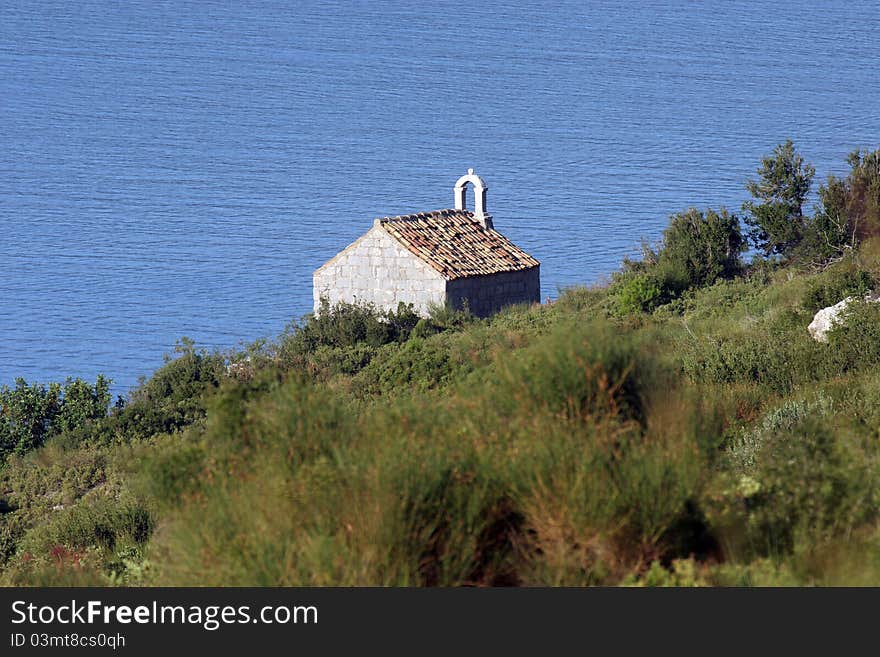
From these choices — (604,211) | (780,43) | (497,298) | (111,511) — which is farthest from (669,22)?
(111,511)

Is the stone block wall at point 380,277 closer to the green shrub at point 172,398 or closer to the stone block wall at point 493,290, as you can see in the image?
the stone block wall at point 493,290

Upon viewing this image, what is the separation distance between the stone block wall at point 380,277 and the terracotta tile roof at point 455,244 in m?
0.26

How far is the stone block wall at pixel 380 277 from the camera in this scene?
32.9 meters

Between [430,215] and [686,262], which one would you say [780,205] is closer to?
[686,262]

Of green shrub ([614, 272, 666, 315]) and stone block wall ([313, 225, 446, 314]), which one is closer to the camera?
green shrub ([614, 272, 666, 315])

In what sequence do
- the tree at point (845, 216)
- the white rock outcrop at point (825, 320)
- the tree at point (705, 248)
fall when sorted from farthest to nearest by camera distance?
the tree at point (705, 248) → the tree at point (845, 216) → the white rock outcrop at point (825, 320)

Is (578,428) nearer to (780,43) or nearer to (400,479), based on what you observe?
(400,479)

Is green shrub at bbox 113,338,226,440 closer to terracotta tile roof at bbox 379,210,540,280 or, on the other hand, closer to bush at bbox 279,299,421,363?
bush at bbox 279,299,421,363

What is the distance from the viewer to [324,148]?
10419 cm

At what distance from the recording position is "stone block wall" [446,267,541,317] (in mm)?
33125

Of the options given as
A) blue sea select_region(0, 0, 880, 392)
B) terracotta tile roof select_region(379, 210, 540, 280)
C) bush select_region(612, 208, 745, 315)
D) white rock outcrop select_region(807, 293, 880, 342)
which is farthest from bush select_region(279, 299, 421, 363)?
blue sea select_region(0, 0, 880, 392)

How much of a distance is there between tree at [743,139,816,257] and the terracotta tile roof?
6.06m

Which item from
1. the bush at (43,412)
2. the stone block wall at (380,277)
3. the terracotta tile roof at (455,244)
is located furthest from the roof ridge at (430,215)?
the bush at (43,412)

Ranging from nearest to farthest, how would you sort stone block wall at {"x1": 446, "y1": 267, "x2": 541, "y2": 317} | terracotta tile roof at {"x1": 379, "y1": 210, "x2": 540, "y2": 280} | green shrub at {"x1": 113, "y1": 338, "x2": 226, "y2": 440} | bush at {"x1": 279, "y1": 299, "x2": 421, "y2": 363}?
green shrub at {"x1": 113, "y1": 338, "x2": 226, "y2": 440} → bush at {"x1": 279, "y1": 299, "x2": 421, "y2": 363} → stone block wall at {"x1": 446, "y1": 267, "x2": 541, "y2": 317} → terracotta tile roof at {"x1": 379, "y1": 210, "x2": 540, "y2": 280}
